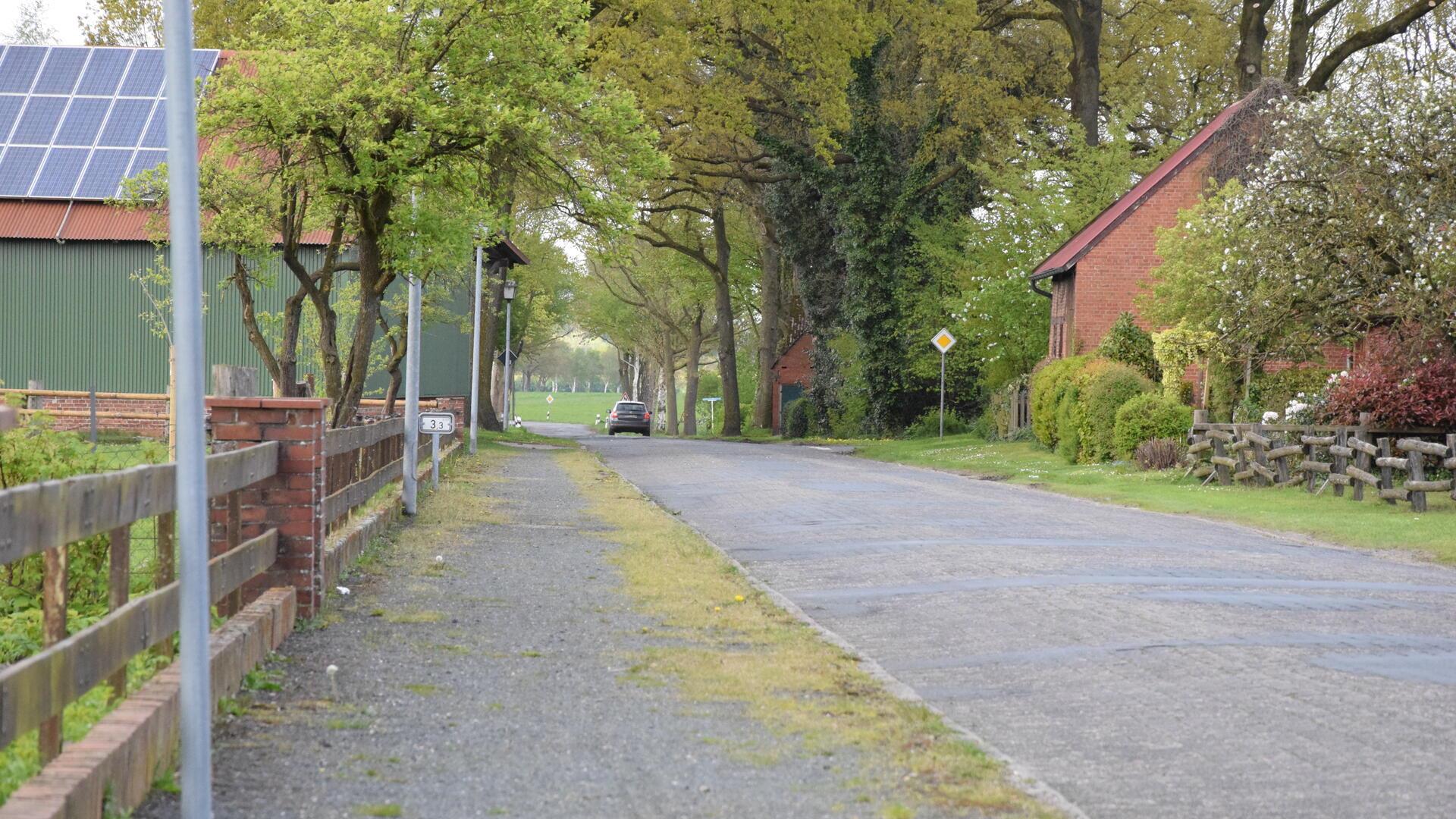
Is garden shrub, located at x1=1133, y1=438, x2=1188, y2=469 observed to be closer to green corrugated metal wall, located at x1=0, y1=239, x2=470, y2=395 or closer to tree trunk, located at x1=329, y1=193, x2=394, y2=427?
tree trunk, located at x1=329, y1=193, x2=394, y2=427

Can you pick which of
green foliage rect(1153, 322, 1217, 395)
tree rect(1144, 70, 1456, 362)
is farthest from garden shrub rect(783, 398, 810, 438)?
tree rect(1144, 70, 1456, 362)

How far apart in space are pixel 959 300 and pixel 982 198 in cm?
498

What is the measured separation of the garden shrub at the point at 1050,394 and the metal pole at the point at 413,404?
60.2 ft

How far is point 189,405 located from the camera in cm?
411

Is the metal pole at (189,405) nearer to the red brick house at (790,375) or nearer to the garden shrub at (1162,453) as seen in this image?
the garden shrub at (1162,453)

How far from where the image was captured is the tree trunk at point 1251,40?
132ft

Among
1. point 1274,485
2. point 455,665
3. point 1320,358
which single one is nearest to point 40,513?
point 455,665

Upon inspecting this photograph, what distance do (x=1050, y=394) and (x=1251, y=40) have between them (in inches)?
536

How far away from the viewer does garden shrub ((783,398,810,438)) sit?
56312 mm

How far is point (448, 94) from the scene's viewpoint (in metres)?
19.1

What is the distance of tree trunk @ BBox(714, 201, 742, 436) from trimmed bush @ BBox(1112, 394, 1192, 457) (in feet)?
105

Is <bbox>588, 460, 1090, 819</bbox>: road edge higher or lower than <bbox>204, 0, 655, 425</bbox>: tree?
lower

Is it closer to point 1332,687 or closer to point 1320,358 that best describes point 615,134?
point 1320,358

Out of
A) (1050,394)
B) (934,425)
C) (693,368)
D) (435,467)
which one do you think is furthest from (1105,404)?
(693,368)
